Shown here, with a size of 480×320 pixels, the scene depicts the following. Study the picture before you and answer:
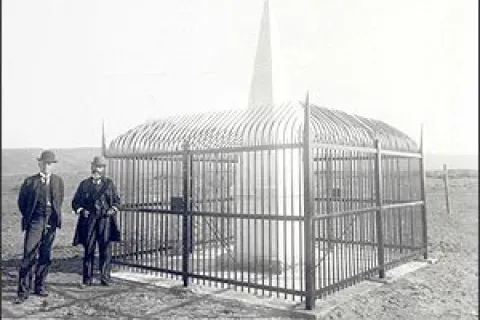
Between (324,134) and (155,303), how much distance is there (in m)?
3.60

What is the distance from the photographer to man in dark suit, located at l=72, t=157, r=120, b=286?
24.3 ft

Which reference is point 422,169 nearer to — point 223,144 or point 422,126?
point 422,126

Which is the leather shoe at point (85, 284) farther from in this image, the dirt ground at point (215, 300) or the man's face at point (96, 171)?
the man's face at point (96, 171)

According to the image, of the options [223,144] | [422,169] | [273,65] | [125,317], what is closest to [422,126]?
[422,169]

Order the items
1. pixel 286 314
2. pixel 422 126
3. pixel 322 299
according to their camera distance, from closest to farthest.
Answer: pixel 286 314 → pixel 322 299 → pixel 422 126

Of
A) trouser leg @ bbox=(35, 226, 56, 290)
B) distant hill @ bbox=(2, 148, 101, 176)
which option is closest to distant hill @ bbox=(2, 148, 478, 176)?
distant hill @ bbox=(2, 148, 101, 176)

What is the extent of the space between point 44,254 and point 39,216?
664mm

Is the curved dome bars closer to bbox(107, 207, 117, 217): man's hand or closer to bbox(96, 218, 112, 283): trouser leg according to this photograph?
bbox(107, 207, 117, 217): man's hand

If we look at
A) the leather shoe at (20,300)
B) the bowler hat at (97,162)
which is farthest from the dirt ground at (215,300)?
the bowler hat at (97,162)

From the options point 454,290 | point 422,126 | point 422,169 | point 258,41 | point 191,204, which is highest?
point 258,41

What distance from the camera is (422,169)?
31.3 ft

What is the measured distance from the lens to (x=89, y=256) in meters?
7.50

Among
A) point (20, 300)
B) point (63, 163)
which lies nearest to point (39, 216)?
point (20, 300)

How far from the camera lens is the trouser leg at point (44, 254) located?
264 inches
